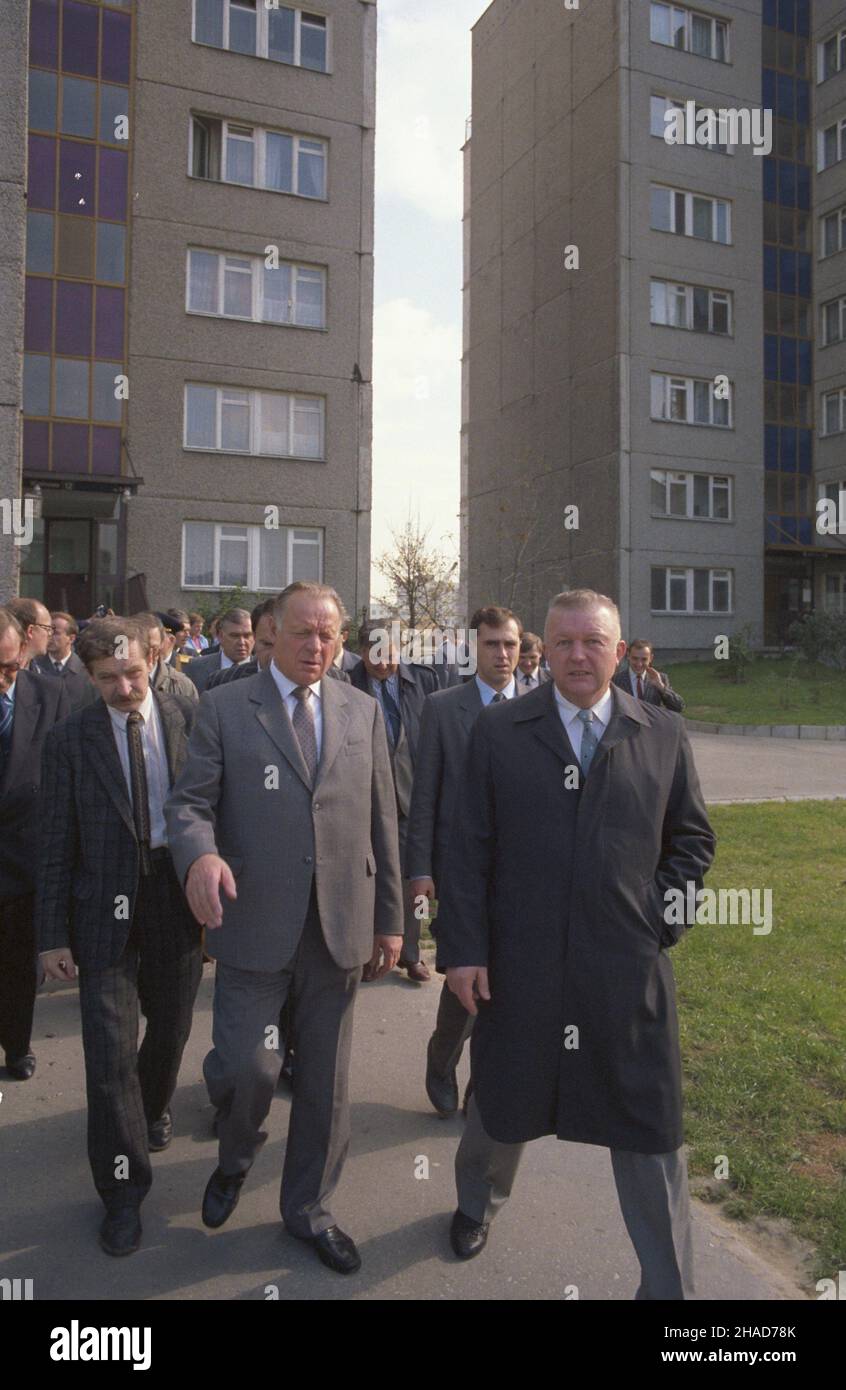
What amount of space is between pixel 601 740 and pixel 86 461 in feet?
67.1

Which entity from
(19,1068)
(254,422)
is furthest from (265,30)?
(19,1068)

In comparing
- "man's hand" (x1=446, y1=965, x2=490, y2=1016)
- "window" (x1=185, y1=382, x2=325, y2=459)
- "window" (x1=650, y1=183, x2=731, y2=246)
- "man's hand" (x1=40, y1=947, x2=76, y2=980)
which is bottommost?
"man's hand" (x1=40, y1=947, x2=76, y2=980)

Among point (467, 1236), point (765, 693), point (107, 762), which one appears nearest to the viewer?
point (467, 1236)

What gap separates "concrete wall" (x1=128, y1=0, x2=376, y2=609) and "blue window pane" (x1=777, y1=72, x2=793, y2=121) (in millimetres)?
17464

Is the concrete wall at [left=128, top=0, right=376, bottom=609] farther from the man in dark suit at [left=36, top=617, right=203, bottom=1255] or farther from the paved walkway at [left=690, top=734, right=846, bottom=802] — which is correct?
the man in dark suit at [left=36, top=617, right=203, bottom=1255]

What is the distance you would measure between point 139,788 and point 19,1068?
186 cm

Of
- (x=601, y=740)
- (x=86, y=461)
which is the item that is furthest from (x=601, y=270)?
(x=601, y=740)

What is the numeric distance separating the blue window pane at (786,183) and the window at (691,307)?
613 cm

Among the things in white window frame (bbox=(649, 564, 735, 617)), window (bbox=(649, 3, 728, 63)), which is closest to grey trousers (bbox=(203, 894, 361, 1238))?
white window frame (bbox=(649, 564, 735, 617))

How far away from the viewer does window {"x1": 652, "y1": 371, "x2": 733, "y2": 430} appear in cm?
3030

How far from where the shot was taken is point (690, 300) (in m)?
30.9

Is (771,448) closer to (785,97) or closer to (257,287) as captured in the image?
(785,97)
